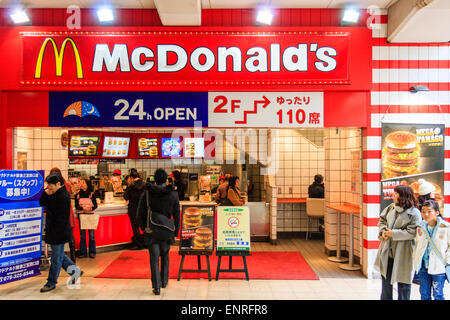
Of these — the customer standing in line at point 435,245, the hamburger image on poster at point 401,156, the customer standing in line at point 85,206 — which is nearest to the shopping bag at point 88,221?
the customer standing in line at point 85,206

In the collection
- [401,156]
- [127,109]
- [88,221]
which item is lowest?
[88,221]

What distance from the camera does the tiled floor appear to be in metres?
5.30

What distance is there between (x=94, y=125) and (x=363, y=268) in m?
5.16

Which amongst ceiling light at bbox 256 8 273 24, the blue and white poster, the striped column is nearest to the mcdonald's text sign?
ceiling light at bbox 256 8 273 24

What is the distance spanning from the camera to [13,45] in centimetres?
629

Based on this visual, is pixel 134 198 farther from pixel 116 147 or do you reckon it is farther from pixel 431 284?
pixel 431 284

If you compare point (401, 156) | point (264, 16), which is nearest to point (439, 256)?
point (401, 156)

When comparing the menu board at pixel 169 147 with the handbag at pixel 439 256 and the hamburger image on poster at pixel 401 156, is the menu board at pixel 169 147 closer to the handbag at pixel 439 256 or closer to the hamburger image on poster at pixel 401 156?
the hamburger image on poster at pixel 401 156

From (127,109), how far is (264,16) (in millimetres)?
2770

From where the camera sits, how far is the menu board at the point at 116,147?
9.21m

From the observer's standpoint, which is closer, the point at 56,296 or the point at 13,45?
the point at 56,296

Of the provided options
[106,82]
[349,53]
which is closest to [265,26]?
[349,53]

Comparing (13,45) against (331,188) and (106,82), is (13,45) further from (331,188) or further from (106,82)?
(331,188)

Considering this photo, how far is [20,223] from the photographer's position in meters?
5.62
